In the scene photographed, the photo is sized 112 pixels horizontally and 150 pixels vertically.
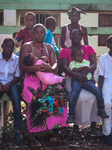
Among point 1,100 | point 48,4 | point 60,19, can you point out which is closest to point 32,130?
point 1,100

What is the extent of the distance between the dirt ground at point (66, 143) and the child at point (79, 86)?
0.39 metres

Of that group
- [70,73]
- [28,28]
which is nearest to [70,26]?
[28,28]

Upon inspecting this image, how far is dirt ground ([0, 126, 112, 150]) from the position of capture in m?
4.25

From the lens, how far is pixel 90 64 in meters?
4.82

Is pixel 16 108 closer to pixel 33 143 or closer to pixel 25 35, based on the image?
pixel 33 143

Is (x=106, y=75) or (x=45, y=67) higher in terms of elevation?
(x=45, y=67)

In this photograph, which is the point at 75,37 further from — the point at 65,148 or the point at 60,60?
the point at 65,148

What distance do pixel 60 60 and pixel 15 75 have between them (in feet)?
2.53

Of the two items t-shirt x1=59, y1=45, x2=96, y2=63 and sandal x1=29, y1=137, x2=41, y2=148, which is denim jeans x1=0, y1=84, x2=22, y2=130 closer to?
sandal x1=29, y1=137, x2=41, y2=148

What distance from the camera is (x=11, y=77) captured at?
4609 mm

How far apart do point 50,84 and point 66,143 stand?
0.90m

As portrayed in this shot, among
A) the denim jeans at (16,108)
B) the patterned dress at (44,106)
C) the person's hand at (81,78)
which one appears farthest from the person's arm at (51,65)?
the denim jeans at (16,108)

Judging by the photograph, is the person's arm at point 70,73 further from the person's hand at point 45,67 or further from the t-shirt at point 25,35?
the t-shirt at point 25,35

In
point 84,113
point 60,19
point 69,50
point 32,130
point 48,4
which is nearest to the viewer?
point 32,130
